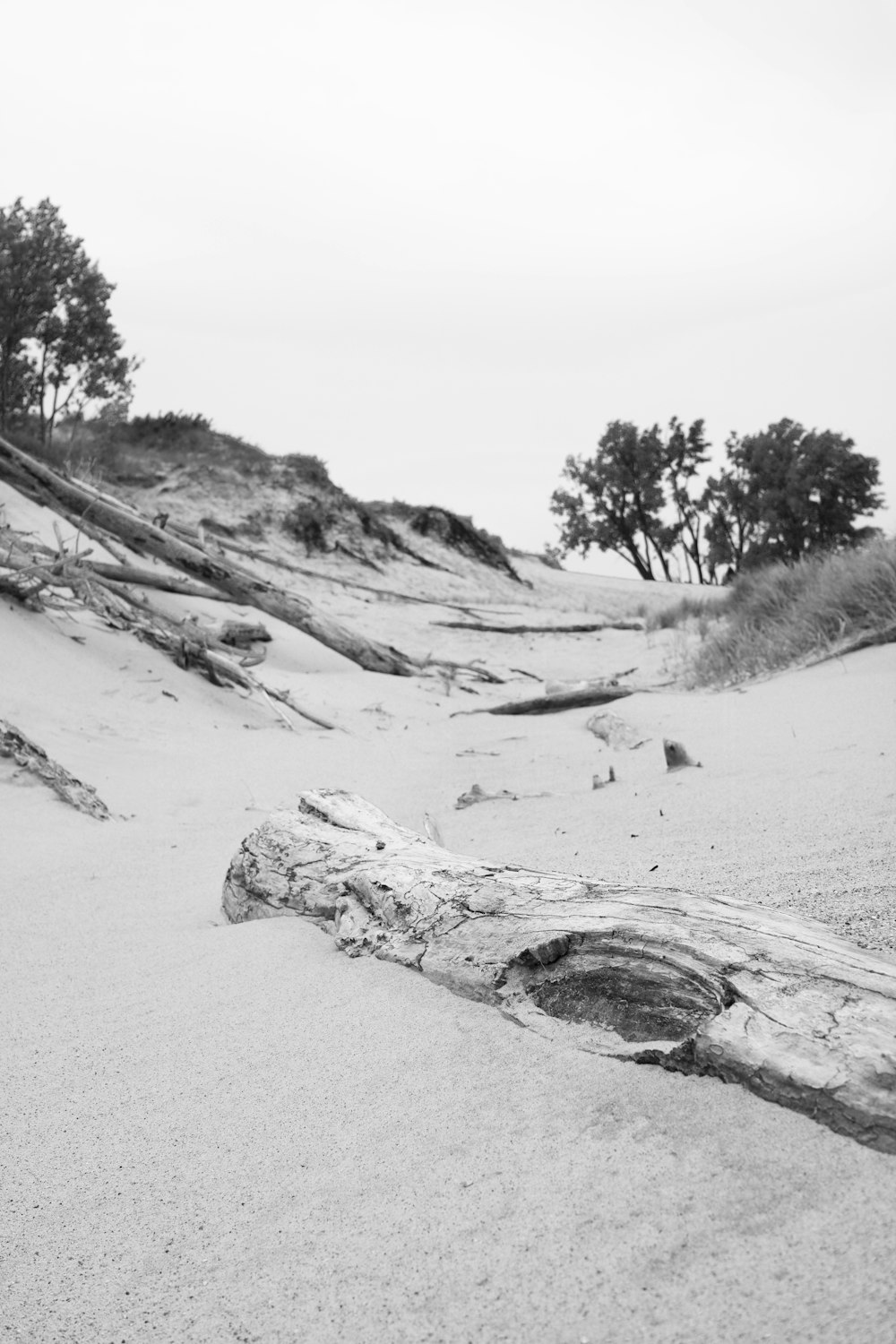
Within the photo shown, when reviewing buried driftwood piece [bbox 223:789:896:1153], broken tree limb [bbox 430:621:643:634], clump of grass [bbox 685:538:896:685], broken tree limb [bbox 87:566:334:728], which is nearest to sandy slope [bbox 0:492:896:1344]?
buried driftwood piece [bbox 223:789:896:1153]

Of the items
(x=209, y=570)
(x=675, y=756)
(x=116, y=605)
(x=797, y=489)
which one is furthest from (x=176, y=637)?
(x=797, y=489)

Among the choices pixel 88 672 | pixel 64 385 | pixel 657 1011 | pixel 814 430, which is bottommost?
pixel 88 672

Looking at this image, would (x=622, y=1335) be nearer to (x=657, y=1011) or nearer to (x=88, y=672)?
(x=657, y=1011)

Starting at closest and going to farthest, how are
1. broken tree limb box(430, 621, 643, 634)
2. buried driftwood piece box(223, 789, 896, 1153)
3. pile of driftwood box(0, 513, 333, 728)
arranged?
1. buried driftwood piece box(223, 789, 896, 1153)
2. pile of driftwood box(0, 513, 333, 728)
3. broken tree limb box(430, 621, 643, 634)

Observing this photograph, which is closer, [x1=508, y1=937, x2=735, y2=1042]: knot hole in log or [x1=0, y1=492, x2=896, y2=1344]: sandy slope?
[x1=0, y1=492, x2=896, y2=1344]: sandy slope

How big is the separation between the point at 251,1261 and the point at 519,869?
978 mm

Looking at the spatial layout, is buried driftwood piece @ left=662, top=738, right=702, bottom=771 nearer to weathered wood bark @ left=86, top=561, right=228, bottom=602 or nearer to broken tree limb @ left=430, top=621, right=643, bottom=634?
weathered wood bark @ left=86, top=561, right=228, bottom=602

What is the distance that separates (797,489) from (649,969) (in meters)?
28.6

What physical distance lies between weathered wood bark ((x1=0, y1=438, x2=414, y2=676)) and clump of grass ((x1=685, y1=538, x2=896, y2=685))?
320cm

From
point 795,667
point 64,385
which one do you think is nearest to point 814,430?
point 64,385

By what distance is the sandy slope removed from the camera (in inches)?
38.0

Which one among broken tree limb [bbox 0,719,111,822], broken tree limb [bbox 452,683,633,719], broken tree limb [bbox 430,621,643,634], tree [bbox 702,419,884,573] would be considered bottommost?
broken tree limb [bbox 0,719,111,822]

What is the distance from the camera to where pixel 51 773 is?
3789 millimetres

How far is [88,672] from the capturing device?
20.0 feet
